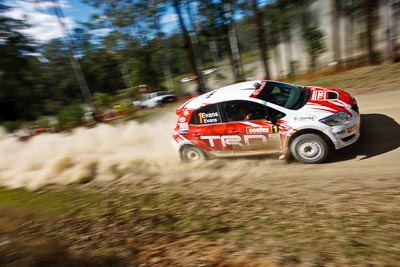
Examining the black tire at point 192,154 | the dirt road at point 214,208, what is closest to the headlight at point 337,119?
the dirt road at point 214,208

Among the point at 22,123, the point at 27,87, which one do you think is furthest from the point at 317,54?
the point at 27,87

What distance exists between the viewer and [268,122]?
6.51m

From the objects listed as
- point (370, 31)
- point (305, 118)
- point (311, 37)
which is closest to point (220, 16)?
point (311, 37)

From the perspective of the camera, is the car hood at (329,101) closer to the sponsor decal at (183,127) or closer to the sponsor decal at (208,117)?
the sponsor decal at (208,117)

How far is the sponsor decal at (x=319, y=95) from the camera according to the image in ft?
21.5

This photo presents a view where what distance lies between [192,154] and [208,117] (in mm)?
1194

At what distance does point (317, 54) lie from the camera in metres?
23.8

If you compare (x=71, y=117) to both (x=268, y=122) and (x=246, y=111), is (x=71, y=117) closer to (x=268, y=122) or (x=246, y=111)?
(x=246, y=111)

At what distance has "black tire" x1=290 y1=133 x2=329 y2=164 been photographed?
6.16m

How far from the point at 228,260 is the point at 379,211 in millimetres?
2279

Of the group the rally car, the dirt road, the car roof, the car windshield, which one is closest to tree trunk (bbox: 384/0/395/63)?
the dirt road

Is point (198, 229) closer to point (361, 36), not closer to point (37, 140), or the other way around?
point (37, 140)

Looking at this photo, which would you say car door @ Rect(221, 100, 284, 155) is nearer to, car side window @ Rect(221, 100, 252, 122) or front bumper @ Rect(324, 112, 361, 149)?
car side window @ Rect(221, 100, 252, 122)

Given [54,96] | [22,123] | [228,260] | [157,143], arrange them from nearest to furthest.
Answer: [228,260]
[157,143]
[22,123]
[54,96]
